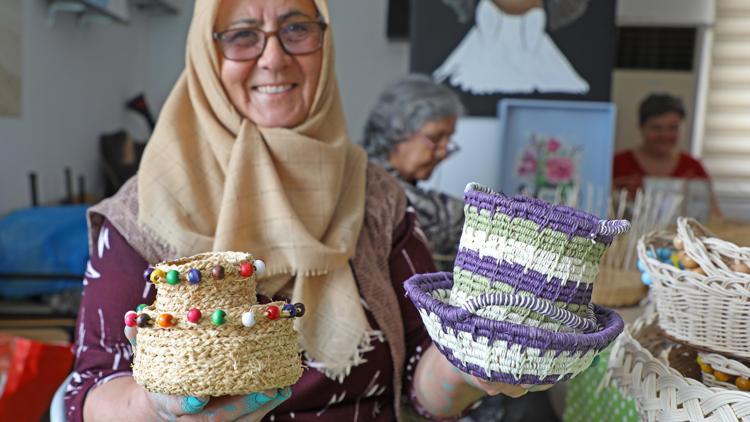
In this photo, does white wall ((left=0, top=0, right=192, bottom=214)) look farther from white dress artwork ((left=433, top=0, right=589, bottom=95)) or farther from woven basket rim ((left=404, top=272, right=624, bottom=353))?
woven basket rim ((left=404, top=272, right=624, bottom=353))

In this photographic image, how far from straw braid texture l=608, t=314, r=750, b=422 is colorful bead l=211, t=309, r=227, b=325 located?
54 cm

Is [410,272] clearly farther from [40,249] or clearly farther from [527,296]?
[40,249]

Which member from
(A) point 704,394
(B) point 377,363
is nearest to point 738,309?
(A) point 704,394

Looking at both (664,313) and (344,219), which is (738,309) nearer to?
(664,313)

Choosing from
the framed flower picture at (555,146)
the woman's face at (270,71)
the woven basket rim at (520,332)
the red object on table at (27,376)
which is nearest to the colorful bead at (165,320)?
the woven basket rim at (520,332)

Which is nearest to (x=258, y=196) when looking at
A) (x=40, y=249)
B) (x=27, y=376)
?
(x=27, y=376)

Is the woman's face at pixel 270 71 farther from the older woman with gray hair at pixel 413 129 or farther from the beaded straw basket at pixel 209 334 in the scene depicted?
the older woman with gray hair at pixel 413 129

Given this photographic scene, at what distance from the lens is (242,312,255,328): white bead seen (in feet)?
2.24

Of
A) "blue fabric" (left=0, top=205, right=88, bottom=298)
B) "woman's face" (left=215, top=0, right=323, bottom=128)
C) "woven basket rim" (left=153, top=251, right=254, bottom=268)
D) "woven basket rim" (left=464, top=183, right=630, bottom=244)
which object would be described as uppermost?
"woman's face" (left=215, top=0, right=323, bottom=128)

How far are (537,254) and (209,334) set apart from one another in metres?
0.32

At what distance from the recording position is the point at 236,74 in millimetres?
1112

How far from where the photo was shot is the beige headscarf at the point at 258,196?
106 cm

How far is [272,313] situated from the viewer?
0.70 m

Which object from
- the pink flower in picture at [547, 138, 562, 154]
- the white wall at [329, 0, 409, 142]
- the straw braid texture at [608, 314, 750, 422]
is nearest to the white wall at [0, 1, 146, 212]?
the white wall at [329, 0, 409, 142]
